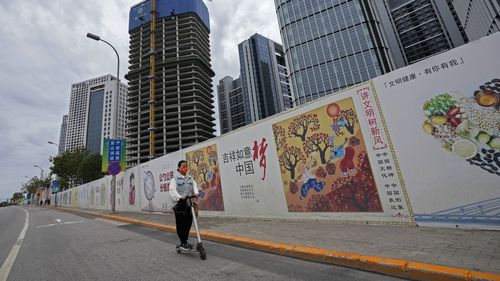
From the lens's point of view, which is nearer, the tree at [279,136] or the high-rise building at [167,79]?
the tree at [279,136]

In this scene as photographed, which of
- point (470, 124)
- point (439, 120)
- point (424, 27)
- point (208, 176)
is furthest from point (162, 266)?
point (424, 27)

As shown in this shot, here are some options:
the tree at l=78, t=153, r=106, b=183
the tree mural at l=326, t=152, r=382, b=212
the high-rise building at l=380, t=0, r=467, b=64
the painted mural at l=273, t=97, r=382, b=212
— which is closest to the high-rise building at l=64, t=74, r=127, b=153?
the tree at l=78, t=153, r=106, b=183

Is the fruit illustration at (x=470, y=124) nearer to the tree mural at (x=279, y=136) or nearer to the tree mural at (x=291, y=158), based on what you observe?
the tree mural at (x=291, y=158)

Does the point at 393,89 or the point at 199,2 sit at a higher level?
the point at 199,2

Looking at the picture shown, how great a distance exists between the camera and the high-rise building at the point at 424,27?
3012 inches

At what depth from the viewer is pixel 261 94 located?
102688 mm

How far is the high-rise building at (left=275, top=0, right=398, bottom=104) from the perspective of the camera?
169 ft

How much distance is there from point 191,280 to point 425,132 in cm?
462

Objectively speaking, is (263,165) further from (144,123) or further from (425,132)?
(144,123)

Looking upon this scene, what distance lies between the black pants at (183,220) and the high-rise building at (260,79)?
317 feet

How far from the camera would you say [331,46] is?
181 feet

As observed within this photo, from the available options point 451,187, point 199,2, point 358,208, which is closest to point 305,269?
point 358,208

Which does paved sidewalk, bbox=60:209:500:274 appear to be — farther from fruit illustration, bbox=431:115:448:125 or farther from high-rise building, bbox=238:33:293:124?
high-rise building, bbox=238:33:293:124

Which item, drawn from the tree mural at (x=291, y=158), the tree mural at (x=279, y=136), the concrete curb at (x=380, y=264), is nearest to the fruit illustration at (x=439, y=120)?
the concrete curb at (x=380, y=264)
